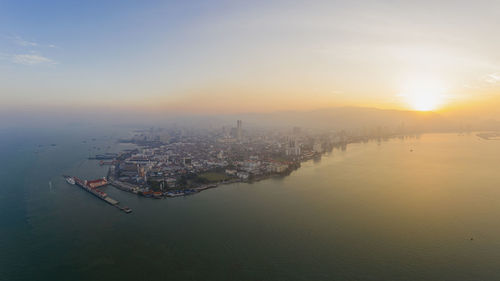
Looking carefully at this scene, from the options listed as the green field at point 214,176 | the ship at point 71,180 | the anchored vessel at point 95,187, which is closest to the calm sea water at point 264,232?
the anchored vessel at point 95,187

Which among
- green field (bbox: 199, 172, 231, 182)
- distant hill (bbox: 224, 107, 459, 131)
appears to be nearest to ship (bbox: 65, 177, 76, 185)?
green field (bbox: 199, 172, 231, 182)

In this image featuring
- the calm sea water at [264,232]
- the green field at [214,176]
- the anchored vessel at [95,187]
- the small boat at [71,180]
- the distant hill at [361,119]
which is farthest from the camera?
the distant hill at [361,119]

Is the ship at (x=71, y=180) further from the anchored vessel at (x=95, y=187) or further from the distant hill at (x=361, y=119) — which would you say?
the distant hill at (x=361, y=119)

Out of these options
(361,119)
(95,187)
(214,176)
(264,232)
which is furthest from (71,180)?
(361,119)

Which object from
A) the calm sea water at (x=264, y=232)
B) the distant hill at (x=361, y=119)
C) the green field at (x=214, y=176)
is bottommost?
the calm sea water at (x=264, y=232)

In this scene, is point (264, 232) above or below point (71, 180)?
below

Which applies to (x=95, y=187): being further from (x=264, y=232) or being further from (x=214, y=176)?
(x=264, y=232)
